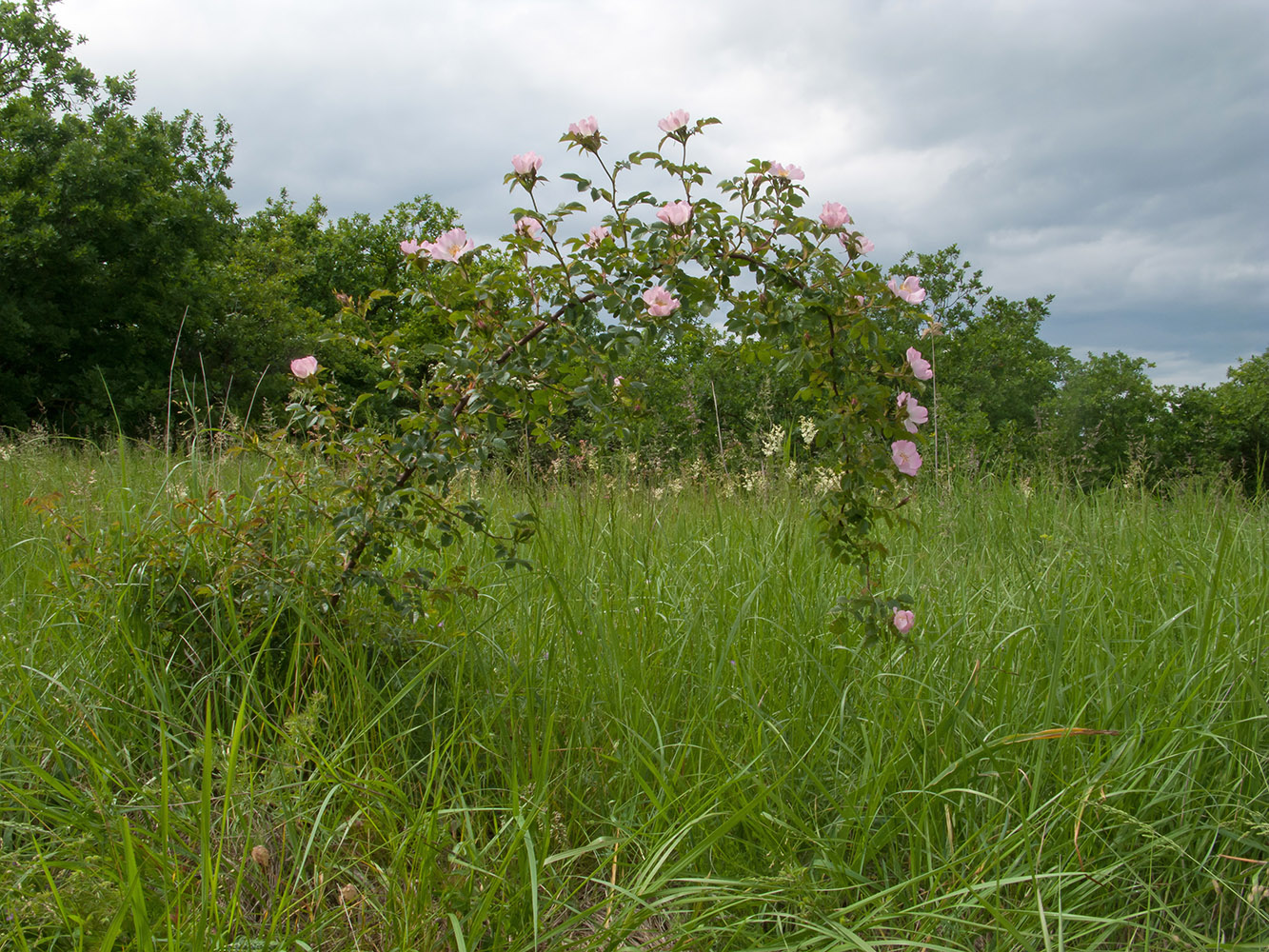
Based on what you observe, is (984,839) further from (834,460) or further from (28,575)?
(28,575)

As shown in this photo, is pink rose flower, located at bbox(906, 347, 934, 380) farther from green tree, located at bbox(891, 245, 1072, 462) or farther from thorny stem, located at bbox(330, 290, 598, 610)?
green tree, located at bbox(891, 245, 1072, 462)

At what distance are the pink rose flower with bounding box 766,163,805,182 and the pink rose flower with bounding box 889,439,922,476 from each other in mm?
605

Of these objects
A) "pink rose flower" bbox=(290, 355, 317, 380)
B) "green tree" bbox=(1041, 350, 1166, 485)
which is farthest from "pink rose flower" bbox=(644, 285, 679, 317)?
"green tree" bbox=(1041, 350, 1166, 485)

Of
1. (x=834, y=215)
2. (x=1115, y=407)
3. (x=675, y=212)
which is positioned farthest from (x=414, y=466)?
(x=1115, y=407)

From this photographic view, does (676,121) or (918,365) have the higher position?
(676,121)

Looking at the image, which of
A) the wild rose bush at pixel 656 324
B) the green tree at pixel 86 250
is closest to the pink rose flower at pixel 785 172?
the wild rose bush at pixel 656 324

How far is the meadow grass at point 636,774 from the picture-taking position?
1324mm

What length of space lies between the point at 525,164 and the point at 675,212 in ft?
1.07

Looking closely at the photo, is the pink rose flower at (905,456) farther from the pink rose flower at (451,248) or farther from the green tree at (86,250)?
Answer: the green tree at (86,250)

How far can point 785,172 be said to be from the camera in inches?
66.9

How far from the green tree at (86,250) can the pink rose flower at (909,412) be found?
40.3 ft

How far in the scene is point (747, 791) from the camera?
1.61 m

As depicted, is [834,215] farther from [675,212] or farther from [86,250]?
[86,250]

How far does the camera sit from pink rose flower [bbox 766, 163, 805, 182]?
5.56ft
